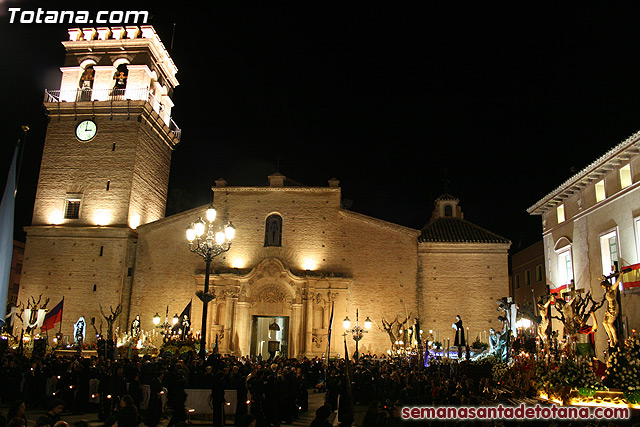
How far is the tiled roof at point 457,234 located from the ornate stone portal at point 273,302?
6266 millimetres

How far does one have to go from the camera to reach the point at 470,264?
33031mm

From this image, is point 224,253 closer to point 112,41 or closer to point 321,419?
point 112,41

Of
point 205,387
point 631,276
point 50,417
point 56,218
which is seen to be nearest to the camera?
point 50,417

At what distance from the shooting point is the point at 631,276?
66.5 ft

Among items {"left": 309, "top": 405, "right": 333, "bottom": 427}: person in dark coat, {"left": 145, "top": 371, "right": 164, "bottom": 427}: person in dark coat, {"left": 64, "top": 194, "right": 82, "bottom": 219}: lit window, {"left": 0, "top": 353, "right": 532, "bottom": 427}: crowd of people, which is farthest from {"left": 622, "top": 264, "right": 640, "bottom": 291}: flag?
{"left": 64, "top": 194, "right": 82, "bottom": 219}: lit window

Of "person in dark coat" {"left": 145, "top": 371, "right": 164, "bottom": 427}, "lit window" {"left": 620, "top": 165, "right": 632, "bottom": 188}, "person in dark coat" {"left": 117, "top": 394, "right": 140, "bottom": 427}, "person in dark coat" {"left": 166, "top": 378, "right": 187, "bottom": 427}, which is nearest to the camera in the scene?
"person in dark coat" {"left": 117, "top": 394, "right": 140, "bottom": 427}

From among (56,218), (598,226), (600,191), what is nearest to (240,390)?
(598,226)

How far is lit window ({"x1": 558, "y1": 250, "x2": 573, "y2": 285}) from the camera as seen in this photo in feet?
88.3

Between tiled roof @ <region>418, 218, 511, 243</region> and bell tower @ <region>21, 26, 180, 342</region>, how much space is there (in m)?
18.1

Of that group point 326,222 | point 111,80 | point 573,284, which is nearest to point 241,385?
point 573,284

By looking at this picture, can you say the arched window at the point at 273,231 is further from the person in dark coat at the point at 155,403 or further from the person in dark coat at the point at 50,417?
the person in dark coat at the point at 50,417

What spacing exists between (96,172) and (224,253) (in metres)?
9.39

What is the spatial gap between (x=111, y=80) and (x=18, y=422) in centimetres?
3156

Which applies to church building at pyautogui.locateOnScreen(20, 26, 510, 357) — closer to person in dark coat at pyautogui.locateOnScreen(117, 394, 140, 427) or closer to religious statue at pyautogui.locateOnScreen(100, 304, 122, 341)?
religious statue at pyautogui.locateOnScreen(100, 304, 122, 341)
